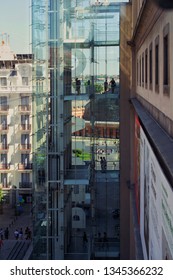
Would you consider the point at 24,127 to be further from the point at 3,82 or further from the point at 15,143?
the point at 3,82

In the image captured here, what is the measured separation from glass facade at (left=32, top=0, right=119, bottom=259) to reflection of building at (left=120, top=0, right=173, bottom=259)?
27 centimetres

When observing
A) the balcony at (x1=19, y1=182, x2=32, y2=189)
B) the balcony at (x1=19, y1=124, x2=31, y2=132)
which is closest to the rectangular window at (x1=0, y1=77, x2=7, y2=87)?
the balcony at (x1=19, y1=124, x2=31, y2=132)

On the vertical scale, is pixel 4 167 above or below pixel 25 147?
below

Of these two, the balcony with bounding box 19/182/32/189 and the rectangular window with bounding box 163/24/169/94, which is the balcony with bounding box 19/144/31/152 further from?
the rectangular window with bounding box 163/24/169/94

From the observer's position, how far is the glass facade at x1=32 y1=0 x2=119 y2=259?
10.4 metres

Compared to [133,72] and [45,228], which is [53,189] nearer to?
[45,228]

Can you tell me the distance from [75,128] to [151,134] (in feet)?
23.2

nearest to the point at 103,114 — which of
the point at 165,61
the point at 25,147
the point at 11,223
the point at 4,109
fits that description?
the point at 165,61

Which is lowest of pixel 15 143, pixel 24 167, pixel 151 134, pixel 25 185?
pixel 25 185

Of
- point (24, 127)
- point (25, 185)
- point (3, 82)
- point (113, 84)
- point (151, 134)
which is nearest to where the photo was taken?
point (151, 134)

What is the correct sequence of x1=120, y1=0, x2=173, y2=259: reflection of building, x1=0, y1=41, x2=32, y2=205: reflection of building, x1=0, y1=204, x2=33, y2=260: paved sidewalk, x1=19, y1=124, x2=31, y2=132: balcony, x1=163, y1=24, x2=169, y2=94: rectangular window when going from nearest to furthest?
x1=120, y1=0, x2=173, y2=259: reflection of building < x1=163, y1=24, x2=169, y2=94: rectangular window < x1=0, y1=204, x2=33, y2=260: paved sidewalk < x1=0, y1=41, x2=32, y2=205: reflection of building < x1=19, y1=124, x2=31, y2=132: balcony

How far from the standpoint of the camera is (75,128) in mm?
11180

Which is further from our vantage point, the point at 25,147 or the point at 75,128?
the point at 25,147

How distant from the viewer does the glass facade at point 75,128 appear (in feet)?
34.1
